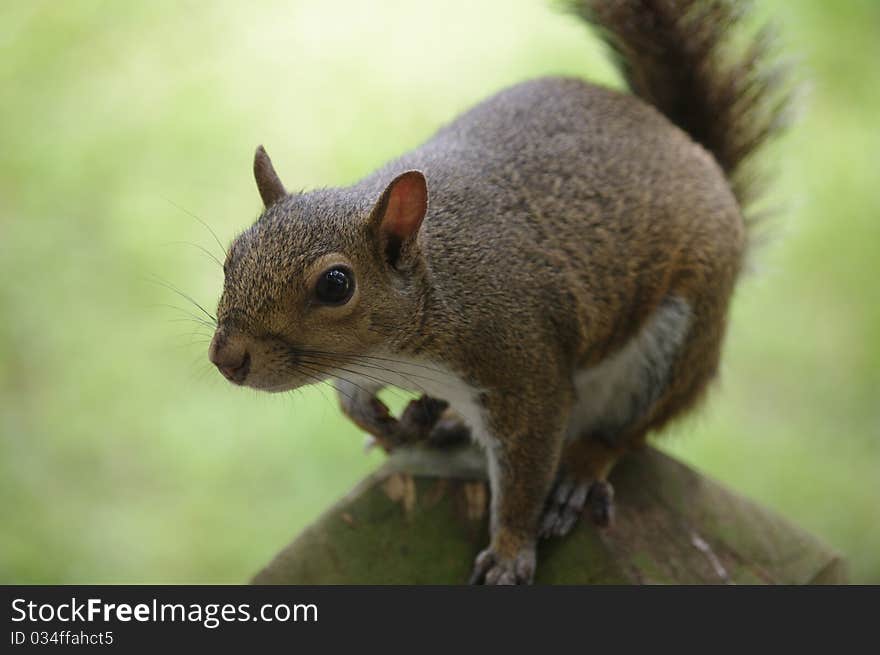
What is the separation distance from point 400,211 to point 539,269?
39 cm

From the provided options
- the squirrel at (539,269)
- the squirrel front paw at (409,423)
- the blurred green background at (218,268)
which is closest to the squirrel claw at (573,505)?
the squirrel at (539,269)

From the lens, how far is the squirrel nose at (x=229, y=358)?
1.58 m

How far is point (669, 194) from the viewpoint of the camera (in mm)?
2158

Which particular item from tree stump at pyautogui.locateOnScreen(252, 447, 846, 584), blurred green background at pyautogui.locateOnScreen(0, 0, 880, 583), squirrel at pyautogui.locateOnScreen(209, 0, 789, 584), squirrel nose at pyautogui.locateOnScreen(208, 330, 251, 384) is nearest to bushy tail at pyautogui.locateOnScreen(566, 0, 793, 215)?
squirrel at pyautogui.locateOnScreen(209, 0, 789, 584)

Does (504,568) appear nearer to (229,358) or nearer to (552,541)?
(552,541)

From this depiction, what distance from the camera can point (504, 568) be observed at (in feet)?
6.54

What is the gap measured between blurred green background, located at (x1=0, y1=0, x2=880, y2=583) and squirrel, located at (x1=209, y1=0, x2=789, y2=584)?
1.16 m

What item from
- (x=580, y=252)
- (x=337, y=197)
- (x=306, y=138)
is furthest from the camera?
(x=306, y=138)

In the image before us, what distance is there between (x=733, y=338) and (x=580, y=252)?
1.96 m

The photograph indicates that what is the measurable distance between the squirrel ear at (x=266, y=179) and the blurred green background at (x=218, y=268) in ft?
5.53

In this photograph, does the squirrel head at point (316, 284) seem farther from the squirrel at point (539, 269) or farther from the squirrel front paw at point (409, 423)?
the squirrel front paw at point (409, 423)

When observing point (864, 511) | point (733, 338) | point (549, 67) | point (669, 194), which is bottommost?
point (864, 511)
